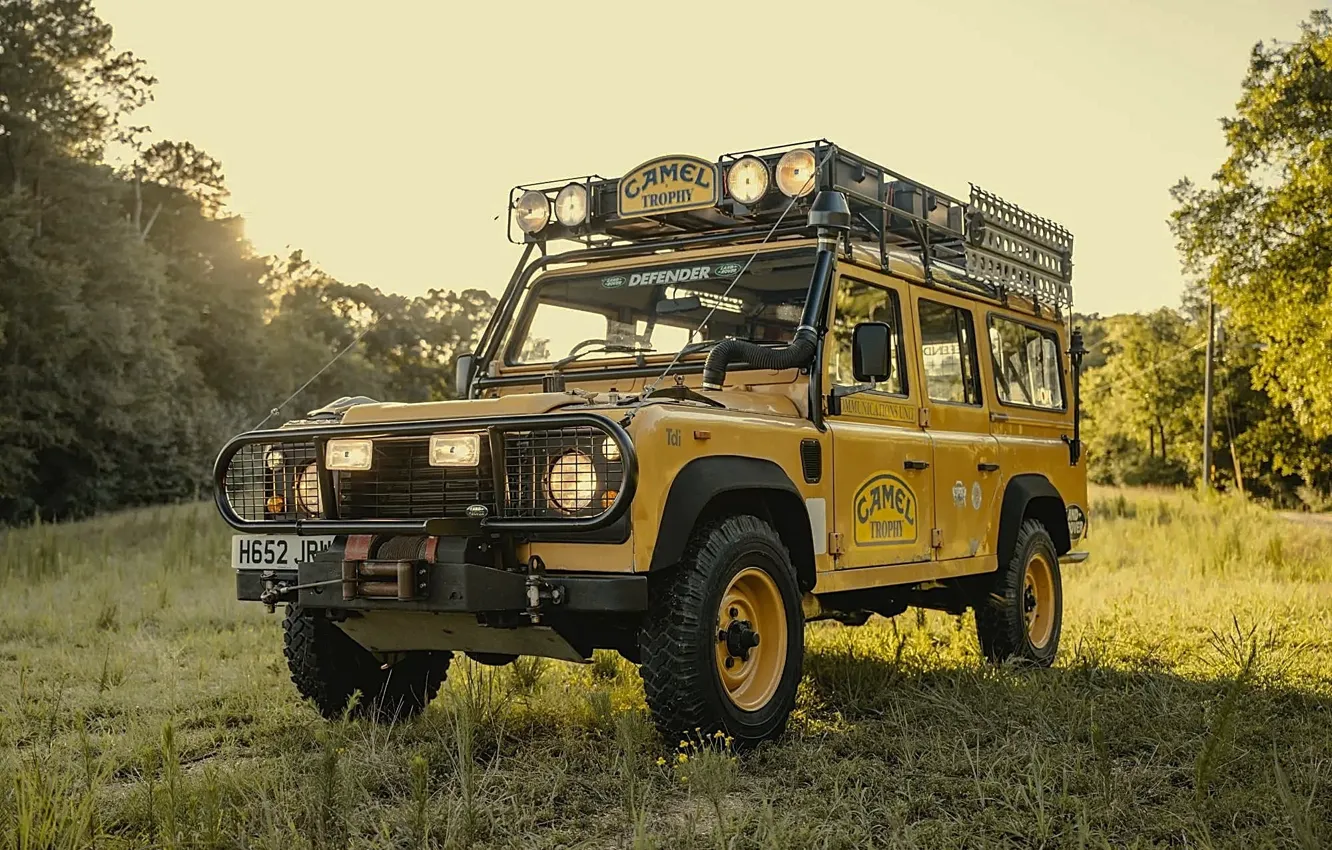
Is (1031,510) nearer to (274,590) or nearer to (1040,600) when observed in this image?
(1040,600)

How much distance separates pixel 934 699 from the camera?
602 centimetres

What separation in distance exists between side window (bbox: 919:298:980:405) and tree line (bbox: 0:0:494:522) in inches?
456

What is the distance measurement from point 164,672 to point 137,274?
2156 cm

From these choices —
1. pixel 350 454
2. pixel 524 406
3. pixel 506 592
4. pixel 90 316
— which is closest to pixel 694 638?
pixel 506 592

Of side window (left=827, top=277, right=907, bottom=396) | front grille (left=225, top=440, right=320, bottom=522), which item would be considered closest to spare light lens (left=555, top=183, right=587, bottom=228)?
side window (left=827, top=277, right=907, bottom=396)

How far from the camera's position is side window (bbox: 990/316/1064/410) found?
7.86 meters

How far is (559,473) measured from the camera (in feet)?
15.3

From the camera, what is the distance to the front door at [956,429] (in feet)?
22.4

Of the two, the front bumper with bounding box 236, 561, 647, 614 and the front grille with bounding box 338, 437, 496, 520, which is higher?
the front grille with bounding box 338, 437, 496, 520

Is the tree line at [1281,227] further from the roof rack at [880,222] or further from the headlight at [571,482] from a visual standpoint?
the headlight at [571,482]

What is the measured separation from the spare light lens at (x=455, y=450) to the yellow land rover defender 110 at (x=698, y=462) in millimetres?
13

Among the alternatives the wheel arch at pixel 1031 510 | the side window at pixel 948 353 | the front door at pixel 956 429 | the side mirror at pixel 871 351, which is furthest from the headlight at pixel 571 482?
the wheel arch at pixel 1031 510

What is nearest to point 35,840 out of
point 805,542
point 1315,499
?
point 805,542

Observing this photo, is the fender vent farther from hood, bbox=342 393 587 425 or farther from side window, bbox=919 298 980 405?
side window, bbox=919 298 980 405
